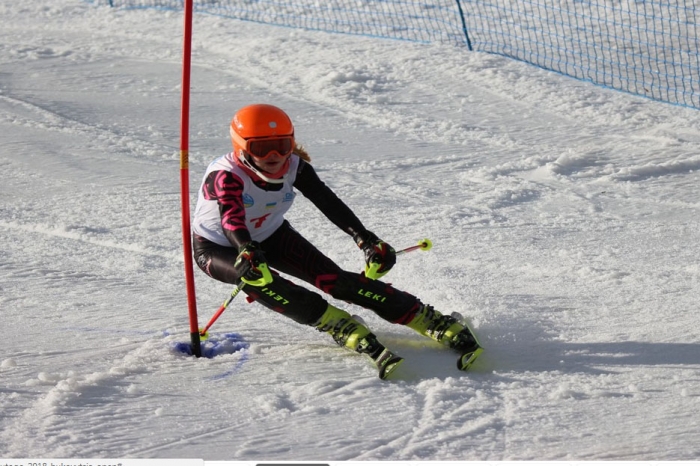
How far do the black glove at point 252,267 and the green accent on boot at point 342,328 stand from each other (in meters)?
0.38

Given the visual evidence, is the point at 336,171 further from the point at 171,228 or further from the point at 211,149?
the point at 171,228

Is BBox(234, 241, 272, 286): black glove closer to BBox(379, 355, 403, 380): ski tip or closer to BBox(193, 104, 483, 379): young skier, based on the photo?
BBox(193, 104, 483, 379): young skier

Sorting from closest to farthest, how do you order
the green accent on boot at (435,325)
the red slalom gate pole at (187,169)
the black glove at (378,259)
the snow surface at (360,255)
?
the snow surface at (360,255)
the red slalom gate pole at (187,169)
the green accent on boot at (435,325)
the black glove at (378,259)

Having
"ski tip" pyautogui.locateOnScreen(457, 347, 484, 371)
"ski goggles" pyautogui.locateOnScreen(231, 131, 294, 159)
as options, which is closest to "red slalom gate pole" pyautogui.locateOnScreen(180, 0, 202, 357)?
"ski goggles" pyautogui.locateOnScreen(231, 131, 294, 159)

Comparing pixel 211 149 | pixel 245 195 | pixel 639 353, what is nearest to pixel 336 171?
pixel 211 149

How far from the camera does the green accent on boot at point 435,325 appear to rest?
428cm

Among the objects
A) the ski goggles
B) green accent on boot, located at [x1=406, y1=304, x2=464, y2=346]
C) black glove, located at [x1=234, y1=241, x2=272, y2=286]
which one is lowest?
green accent on boot, located at [x1=406, y1=304, x2=464, y2=346]

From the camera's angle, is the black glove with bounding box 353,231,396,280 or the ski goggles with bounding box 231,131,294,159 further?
the black glove with bounding box 353,231,396,280

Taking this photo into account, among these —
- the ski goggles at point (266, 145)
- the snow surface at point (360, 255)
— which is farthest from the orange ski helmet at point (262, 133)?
the snow surface at point (360, 255)

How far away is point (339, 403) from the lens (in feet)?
12.5

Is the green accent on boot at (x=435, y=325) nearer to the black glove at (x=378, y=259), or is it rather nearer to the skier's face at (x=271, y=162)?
the black glove at (x=378, y=259)

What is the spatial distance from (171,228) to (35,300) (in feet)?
4.11

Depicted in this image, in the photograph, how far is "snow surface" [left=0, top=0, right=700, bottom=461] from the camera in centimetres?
363

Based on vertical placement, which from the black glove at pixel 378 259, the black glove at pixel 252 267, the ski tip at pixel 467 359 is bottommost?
the ski tip at pixel 467 359
